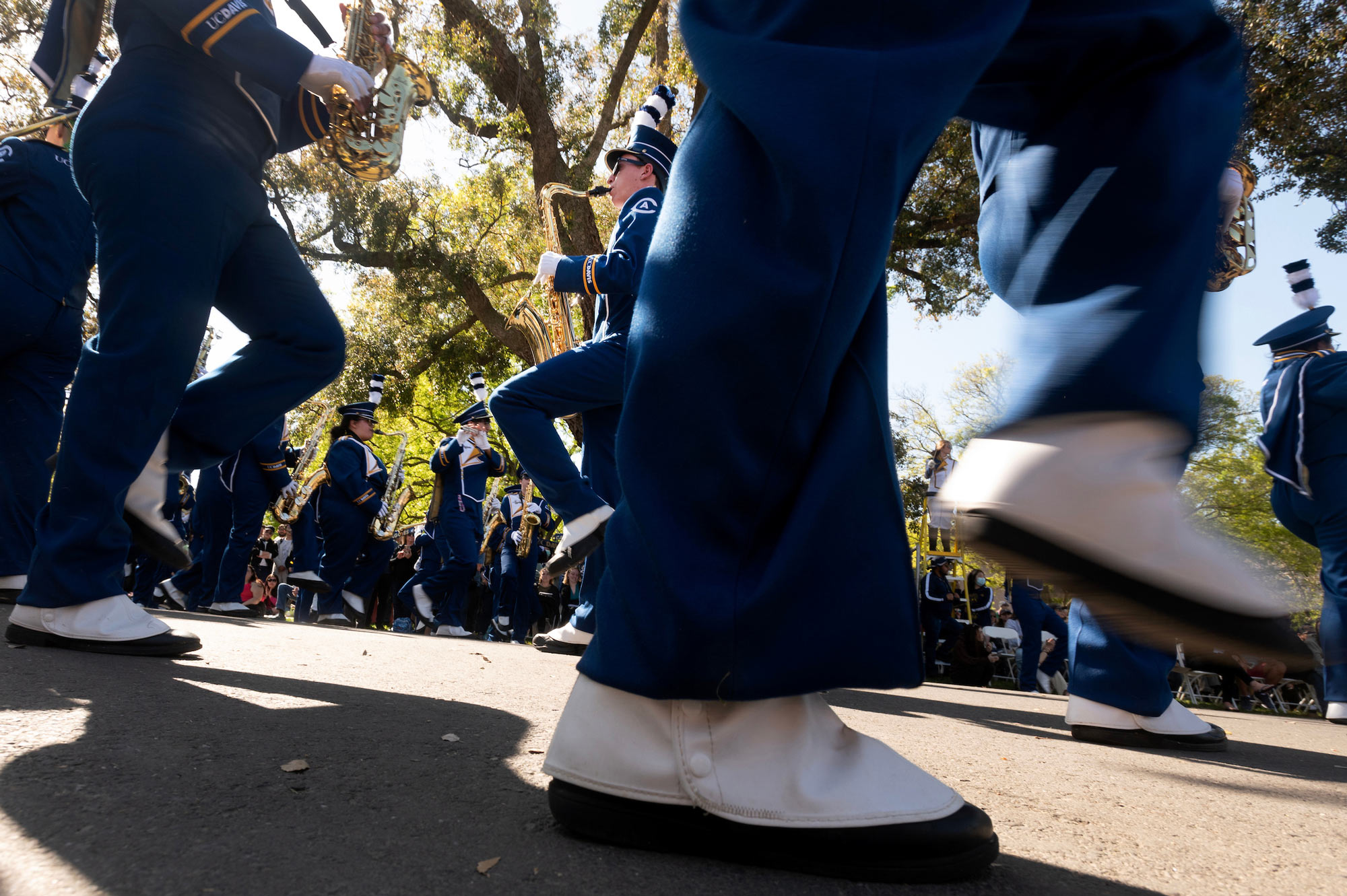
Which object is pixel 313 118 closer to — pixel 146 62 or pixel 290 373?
pixel 146 62

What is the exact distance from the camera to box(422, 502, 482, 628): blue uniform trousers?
33.8ft

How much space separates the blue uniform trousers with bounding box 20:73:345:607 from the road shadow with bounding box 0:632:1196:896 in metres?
0.85

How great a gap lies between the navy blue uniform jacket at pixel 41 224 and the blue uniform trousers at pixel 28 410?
90 mm

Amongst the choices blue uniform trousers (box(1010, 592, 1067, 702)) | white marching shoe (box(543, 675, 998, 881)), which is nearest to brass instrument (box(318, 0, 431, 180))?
white marching shoe (box(543, 675, 998, 881))

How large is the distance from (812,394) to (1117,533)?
0.38 m

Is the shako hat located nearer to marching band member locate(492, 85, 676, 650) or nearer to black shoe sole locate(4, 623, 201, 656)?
marching band member locate(492, 85, 676, 650)

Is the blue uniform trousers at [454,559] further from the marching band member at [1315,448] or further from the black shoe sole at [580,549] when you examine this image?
the marching band member at [1315,448]

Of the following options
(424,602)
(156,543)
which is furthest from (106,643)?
(424,602)

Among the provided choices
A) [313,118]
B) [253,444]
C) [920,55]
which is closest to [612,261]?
[313,118]

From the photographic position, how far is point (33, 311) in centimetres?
397

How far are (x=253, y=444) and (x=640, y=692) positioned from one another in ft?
27.9

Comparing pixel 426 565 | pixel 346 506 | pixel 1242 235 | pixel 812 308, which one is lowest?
pixel 426 565

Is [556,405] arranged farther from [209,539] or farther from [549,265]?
[209,539]

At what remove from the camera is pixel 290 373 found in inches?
107
